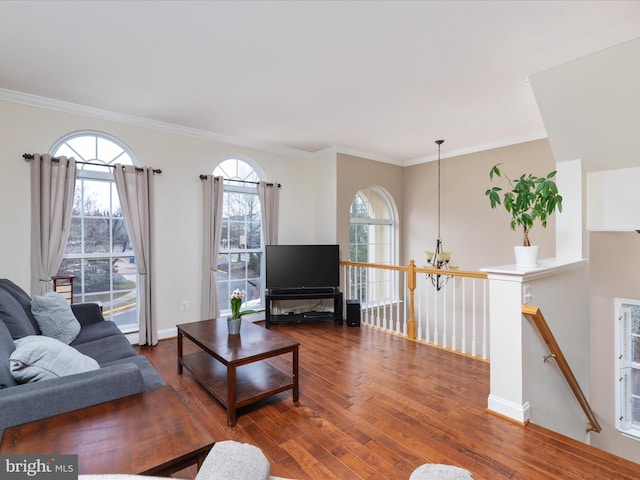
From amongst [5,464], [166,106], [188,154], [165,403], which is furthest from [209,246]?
[5,464]

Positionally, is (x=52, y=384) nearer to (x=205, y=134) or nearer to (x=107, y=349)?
(x=107, y=349)

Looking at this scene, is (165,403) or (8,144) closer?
(165,403)

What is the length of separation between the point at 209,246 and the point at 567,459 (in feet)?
13.5

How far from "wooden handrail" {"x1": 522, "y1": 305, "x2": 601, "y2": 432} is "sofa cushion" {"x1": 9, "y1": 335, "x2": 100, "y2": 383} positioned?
9.57 feet

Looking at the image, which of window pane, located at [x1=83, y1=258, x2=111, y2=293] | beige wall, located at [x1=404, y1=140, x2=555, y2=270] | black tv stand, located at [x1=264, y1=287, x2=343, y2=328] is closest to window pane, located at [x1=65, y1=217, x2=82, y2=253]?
window pane, located at [x1=83, y1=258, x2=111, y2=293]

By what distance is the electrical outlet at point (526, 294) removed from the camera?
7.88 ft

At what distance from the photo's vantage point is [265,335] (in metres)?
2.93

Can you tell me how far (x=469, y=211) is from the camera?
5328 millimetres

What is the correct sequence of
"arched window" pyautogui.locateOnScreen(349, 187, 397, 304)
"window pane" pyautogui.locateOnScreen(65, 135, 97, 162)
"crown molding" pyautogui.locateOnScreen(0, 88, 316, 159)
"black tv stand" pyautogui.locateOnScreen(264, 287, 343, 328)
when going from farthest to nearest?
"arched window" pyautogui.locateOnScreen(349, 187, 397, 304)
"black tv stand" pyautogui.locateOnScreen(264, 287, 343, 328)
"window pane" pyautogui.locateOnScreen(65, 135, 97, 162)
"crown molding" pyautogui.locateOnScreen(0, 88, 316, 159)

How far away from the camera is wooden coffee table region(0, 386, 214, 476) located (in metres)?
1.14

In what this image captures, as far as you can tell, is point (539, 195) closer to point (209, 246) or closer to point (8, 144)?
point (209, 246)

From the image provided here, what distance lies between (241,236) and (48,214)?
230 centimetres

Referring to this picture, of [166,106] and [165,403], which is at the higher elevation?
[166,106]

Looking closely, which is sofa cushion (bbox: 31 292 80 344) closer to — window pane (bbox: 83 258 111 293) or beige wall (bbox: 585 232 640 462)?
window pane (bbox: 83 258 111 293)
